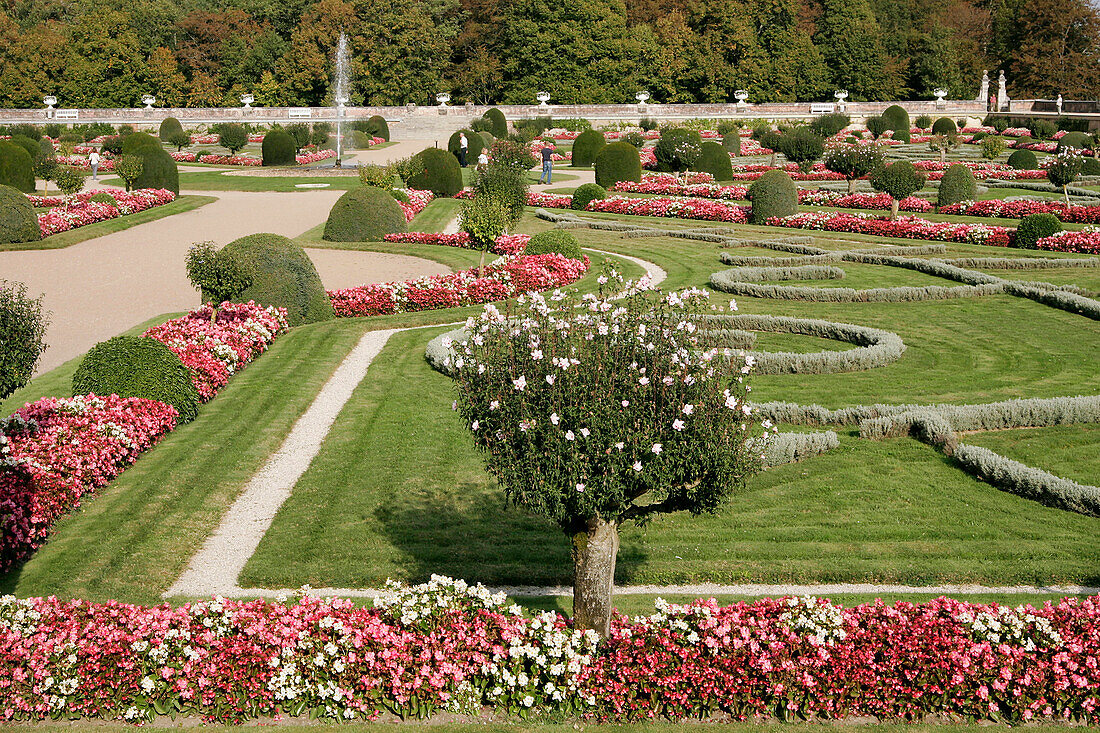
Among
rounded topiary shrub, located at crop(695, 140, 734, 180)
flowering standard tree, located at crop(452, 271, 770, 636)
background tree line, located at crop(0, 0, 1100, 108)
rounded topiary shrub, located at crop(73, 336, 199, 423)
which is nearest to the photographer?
flowering standard tree, located at crop(452, 271, 770, 636)

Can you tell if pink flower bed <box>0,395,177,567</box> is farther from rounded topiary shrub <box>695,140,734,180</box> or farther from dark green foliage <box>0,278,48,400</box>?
rounded topiary shrub <box>695,140,734,180</box>

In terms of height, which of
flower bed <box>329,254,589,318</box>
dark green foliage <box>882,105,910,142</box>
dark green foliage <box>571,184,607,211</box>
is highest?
dark green foliage <box>882,105,910,142</box>

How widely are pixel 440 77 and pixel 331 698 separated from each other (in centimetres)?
7324

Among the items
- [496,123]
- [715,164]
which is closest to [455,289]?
[715,164]

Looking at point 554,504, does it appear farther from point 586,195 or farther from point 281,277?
point 586,195

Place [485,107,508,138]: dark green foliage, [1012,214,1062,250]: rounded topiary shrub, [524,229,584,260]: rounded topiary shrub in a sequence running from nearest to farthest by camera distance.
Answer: [524,229,584,260]: rounded topiary shrub, [1012,214,1062,250]: rounded topiary shrub, [485,107,508,138]: dark green foliage

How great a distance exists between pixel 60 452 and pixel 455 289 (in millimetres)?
9278

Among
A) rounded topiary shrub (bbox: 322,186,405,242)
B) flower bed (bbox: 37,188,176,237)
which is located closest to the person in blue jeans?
flower bed (bbox: 37,188,176,237)

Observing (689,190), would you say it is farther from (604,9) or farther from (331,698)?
(604,9)

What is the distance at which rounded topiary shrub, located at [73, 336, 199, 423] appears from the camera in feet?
37.9

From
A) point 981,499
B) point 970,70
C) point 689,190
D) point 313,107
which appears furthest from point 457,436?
point 970,70

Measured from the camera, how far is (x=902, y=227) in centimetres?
2625

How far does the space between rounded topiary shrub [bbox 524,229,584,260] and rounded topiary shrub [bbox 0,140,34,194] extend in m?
19.4

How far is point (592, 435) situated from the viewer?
19.3ft
